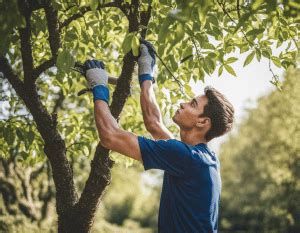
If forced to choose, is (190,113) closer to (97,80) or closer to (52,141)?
(97,80)

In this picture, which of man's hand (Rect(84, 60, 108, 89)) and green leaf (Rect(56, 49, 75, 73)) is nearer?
green leaf (Rect(56, 49, 75, 73))

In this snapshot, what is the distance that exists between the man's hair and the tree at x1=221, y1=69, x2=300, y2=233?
49.9 feet

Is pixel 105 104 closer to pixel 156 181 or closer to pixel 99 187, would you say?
pixel 99 187

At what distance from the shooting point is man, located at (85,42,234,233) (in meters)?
2.66

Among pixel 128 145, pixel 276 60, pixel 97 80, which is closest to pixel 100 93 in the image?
pixel 97 80

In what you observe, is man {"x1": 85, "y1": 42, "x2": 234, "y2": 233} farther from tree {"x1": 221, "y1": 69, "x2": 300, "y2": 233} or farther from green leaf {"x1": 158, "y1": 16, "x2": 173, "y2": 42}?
tree {"x1": 221, "y1": 69, "x2": 300, "y2": 233}

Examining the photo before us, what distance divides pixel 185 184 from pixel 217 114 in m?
0.78

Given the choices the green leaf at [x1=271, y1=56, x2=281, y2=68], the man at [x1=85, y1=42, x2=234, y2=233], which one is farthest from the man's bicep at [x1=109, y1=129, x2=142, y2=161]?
the green leaf at [x1=271, y1=56, x2=281, y2=68]

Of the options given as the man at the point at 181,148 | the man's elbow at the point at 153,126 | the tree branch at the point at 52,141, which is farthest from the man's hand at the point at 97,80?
the man's elbow at the point at 153,126

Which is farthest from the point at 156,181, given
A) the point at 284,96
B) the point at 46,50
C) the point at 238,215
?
the point at 46,50

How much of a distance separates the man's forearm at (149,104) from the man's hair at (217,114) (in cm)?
48

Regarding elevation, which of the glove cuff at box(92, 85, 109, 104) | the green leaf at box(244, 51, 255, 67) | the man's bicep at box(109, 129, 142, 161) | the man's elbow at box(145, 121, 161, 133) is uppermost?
the green leaf at box(244, 51, 255, 67)

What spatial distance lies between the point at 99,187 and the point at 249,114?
37.7 m

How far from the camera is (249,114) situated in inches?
1551
